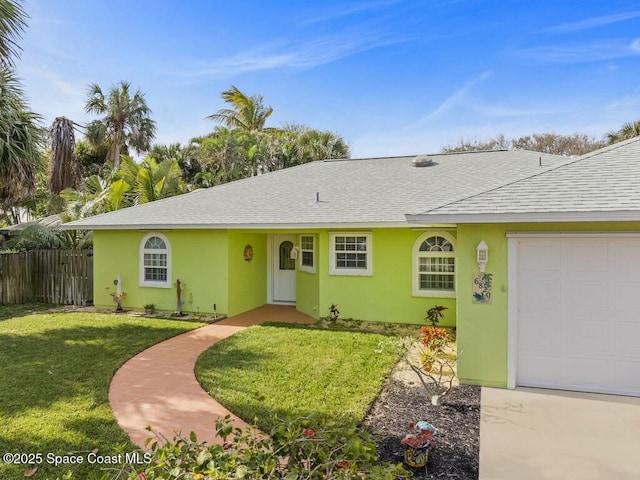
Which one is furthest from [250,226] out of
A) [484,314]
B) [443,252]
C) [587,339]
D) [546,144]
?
[546,144]

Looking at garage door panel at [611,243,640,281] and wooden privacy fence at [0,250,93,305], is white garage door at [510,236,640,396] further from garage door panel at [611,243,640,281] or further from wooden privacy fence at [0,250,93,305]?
wooden privacy fence at [0,250,93,305]

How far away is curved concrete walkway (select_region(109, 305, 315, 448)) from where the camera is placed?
194 inches

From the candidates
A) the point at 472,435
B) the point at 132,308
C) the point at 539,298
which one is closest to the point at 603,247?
the point at 539,298

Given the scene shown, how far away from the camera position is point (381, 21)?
41.6 feet

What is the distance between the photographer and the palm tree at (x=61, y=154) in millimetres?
21125

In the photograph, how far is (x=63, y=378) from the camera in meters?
6.49

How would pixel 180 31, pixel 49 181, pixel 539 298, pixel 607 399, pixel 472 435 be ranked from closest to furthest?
pixel 472 435 → pixel 607 399 → pixel 539 298 → pixel 180 31 → pixel 49 181

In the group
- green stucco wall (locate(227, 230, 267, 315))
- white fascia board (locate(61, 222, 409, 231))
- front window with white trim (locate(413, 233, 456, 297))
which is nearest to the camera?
white fascia board (locate(61, 222, 409, 231))

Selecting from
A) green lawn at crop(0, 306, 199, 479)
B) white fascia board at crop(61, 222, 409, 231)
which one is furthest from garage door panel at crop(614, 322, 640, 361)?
green lawn at crop(0, 306, 199, 479)

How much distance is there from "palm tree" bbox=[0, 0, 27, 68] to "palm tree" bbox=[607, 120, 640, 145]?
2627 centimetres

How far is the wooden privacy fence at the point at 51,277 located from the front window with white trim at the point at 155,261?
270 cm

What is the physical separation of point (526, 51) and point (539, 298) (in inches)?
534

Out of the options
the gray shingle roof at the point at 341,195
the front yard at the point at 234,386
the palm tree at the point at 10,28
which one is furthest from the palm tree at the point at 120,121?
the front yard at the point at 234,386

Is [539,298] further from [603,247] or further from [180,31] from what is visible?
[180,31]
